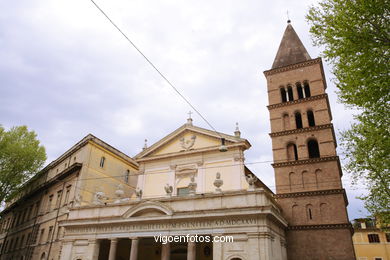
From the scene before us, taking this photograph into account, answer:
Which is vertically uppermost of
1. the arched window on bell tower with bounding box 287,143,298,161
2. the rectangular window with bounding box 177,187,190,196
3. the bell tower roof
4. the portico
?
the bell tower roof

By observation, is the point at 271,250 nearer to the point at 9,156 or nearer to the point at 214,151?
the point at 214,151

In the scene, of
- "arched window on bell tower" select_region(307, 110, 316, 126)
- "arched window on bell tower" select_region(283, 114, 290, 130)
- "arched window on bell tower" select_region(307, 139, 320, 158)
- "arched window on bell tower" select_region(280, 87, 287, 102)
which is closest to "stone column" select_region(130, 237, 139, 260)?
"arched window on bell tower" select_region(283, 114, 290, 130)

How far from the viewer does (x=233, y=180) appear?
2161cm

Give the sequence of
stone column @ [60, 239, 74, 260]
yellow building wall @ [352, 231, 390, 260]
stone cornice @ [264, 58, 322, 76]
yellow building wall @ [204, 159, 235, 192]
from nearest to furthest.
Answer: stone column @ [60, 239, 74, 260] → yellow building wall @ [204, 159, 235, 192] → stone cornice @ [264, 58, 322, 76] → yellow building wall @ [352, 231, 390, 260]

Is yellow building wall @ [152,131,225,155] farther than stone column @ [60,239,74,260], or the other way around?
yellow building wall @ [152,131,225,155]

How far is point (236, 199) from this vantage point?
58.1ft

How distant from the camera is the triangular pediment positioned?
23.4 metres

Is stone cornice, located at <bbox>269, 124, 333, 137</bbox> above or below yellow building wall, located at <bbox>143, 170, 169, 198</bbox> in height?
above

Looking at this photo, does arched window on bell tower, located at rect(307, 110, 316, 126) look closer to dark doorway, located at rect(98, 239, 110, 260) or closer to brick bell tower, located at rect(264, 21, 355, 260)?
brick bell tower, located at rect(264, 21, 355, 260)

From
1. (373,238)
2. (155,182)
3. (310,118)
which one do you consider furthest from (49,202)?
(373,238)

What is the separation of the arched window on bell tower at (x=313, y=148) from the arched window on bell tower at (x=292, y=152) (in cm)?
108

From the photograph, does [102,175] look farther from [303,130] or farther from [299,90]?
[299,90]

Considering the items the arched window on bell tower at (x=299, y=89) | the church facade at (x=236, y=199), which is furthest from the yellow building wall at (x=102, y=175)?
the arched window on bell tower at (x=299, y=89)

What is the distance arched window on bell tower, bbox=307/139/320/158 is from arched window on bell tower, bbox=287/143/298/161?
1.08 meters
